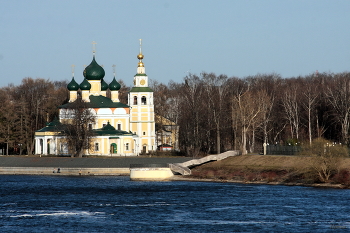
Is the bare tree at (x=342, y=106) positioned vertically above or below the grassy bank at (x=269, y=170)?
above

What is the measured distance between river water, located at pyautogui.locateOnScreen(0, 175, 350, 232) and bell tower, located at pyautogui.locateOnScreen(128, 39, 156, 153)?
102 ft

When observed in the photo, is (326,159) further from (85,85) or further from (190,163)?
(85,85)

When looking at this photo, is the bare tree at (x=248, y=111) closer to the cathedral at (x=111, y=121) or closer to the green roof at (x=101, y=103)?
the cathedral at (x=111, y=121)

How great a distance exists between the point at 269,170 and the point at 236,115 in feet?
51.9

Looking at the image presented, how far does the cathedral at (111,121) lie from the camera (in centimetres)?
8969

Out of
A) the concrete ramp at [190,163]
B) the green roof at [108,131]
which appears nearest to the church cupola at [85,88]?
the green roof at [108,131]

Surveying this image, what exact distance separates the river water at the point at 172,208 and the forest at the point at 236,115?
17.8 metres

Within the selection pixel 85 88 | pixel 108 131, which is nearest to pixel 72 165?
pixel 108 131

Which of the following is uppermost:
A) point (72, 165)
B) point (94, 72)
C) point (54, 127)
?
point (94, 72)

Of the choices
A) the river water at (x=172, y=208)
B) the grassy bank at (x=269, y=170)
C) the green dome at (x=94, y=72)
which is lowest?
the river water at (x=172, y=208)

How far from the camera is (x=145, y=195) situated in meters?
54.6

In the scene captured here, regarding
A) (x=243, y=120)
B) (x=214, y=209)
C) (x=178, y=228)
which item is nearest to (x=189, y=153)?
(x=243, y=120)

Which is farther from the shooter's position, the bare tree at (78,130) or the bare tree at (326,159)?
the bare tree at (78,130)

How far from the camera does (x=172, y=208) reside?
153 feet
